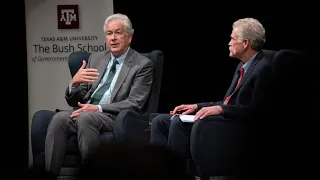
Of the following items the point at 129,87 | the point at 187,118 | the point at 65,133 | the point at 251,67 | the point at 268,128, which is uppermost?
the point at 268,128

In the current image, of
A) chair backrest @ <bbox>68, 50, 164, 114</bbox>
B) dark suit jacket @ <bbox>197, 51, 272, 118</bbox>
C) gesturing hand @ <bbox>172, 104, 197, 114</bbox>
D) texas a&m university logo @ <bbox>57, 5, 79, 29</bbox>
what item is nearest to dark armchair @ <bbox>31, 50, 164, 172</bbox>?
chair backrest @ <bbox>68, 50, 164, 114</bbox>

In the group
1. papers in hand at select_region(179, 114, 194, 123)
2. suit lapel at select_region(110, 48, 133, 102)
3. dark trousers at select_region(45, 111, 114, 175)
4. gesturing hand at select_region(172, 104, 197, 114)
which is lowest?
dark trousers at select_region(45, 111, 114, 175)

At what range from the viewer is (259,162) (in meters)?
1.17

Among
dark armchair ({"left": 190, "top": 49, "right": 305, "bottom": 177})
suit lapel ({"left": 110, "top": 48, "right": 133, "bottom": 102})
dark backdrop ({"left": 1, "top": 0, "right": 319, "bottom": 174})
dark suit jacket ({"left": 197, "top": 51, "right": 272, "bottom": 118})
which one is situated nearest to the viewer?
dark armchair ({"left": 190, "top": 49, "right": 305, "bottom": 177})

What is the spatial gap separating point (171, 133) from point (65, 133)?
76 centimetres

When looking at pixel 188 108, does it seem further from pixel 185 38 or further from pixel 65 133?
pixel 185 38

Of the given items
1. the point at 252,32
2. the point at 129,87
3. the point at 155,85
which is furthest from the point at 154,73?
the point at 252,32

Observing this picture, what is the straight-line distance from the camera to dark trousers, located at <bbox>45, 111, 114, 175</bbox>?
13.4 feet


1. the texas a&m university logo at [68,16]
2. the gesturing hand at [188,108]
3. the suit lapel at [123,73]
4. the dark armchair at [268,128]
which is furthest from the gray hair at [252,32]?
the dark armchair at [268,128]

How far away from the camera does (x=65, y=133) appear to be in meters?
4.18

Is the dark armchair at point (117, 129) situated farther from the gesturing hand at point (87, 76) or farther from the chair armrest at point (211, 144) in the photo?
the chair armrest at point (211, 144)

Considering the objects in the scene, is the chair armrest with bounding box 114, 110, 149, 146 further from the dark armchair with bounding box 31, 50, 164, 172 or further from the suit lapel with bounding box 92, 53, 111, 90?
the suit lapel with bounding box 92, 53, 111, 90

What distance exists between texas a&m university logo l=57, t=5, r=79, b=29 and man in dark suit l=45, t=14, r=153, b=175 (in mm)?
964

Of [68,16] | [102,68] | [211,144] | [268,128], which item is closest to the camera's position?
[268,128]
